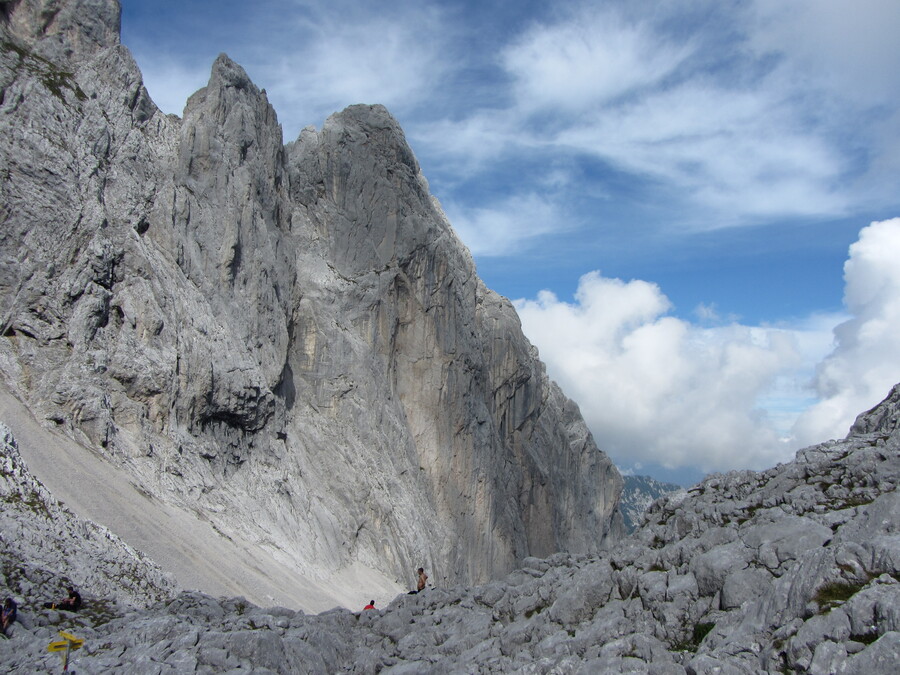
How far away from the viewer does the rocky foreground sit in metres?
12.1

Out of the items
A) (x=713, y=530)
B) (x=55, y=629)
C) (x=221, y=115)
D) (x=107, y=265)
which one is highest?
(x=221, y=115)

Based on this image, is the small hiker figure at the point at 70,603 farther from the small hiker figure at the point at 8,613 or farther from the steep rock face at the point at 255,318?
the steep rock face at the point at 255,318

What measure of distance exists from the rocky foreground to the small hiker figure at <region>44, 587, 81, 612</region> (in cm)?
42

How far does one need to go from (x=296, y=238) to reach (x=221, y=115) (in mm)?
11368

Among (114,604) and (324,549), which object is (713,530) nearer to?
(114,604)

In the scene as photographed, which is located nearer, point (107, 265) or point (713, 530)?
point (713, 530)

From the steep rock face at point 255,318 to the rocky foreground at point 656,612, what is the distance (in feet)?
66.5

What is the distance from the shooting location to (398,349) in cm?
6431

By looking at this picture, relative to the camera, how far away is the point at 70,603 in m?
21.7

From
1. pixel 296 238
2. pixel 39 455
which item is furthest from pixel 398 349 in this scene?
pixel 39 455

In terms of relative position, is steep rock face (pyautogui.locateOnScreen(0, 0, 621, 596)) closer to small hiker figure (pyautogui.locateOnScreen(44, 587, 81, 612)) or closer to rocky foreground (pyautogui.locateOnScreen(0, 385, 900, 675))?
small hiker figure (pyautogui.locateOnScreen(44, 587, 81, 612))

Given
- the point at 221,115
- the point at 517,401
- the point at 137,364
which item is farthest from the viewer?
the point at 517,401

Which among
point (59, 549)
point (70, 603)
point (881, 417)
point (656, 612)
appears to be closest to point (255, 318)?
point (59, 549)

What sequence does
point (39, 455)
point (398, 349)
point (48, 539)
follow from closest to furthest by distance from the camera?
point (48, 539) < point (39, 455) < point (398, 349)
